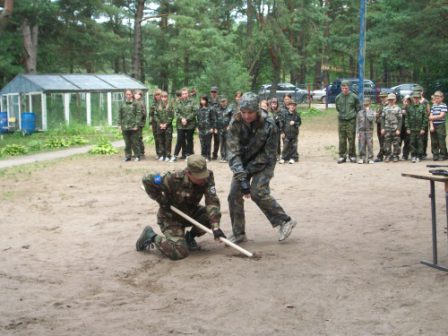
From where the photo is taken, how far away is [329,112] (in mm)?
36500

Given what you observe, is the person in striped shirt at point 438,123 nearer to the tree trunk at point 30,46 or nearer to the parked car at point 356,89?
the parked car at point 356,89

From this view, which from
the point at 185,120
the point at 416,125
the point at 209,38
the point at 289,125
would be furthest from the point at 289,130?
the point at 209,38

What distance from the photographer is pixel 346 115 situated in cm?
1557

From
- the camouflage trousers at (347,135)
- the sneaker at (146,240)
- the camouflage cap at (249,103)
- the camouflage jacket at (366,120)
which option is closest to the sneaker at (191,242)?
the sneaker at (146,240)

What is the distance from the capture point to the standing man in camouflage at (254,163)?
24.7 ft

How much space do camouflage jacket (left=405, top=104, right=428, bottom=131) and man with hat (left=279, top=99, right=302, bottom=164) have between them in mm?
2730

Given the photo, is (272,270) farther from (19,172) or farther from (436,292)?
(19,172)

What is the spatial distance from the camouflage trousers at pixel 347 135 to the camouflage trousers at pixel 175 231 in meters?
8.93

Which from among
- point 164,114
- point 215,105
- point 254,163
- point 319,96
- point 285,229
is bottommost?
point 285,229

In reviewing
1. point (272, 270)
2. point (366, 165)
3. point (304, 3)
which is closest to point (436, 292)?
point (272, 270)

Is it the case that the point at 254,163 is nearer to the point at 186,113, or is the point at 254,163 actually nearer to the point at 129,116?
the point at 186,113

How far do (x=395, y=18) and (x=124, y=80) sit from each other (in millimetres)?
13297

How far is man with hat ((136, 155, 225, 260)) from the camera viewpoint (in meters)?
6.98

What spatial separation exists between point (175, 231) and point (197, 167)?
927 millimetres
